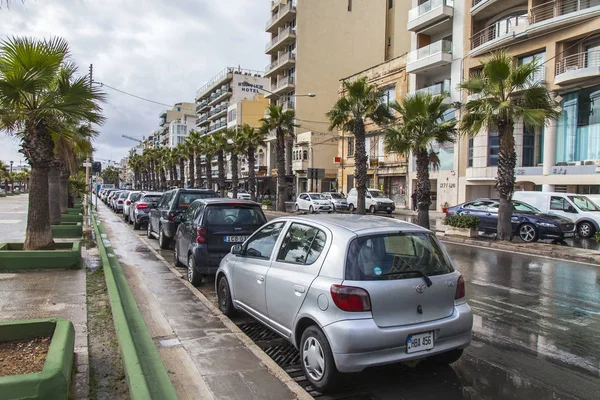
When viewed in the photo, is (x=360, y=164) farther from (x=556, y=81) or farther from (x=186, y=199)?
(x=186, y=199)

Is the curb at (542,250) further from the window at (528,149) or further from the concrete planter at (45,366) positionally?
the window at (528,149)

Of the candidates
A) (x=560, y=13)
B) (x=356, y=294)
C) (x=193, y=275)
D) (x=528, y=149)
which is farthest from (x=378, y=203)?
(x=356, y=294)

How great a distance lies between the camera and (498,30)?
28500 mm

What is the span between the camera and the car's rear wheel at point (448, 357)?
448 cm

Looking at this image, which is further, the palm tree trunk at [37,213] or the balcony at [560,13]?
the balcony at [560,13]

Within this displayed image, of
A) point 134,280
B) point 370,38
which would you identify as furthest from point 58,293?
point 370,38

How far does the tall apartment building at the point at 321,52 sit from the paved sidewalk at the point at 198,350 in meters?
43.1

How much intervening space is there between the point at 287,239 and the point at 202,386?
1.76m

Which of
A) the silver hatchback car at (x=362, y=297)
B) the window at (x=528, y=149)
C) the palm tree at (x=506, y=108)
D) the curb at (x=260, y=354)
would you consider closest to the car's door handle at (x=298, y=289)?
the silver hatchback car at (x=362, y=297)

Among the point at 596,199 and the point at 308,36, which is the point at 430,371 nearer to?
the point at 596,199

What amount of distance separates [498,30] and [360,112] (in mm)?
12431

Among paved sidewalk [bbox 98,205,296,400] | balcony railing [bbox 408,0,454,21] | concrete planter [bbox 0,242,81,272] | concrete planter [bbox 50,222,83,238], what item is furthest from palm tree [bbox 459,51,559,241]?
balcony railing [bbox 408,0,454,21]

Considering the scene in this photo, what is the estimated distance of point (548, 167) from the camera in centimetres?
2616

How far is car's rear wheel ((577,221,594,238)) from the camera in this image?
17.4 meters
